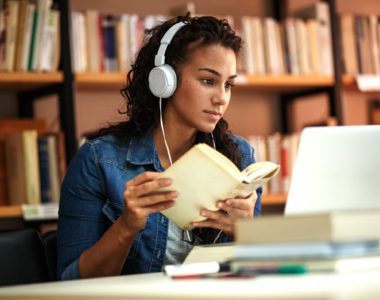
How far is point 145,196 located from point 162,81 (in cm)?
53

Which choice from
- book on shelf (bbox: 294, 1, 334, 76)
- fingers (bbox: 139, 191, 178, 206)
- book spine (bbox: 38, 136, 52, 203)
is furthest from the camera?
book on shelf (bbox: 294, 1, 334, 76)

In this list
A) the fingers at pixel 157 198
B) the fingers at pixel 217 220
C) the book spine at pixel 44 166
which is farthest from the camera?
the book spine at pixel 44 166

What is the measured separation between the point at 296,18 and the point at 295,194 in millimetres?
2434

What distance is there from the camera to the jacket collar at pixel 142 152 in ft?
6.09

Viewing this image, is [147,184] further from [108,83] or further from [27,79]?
[108,83]

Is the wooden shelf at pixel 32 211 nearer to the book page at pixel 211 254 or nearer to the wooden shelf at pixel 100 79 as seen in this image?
the wooden shelf at pixel 100 79

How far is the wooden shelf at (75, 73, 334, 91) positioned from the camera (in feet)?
9.57

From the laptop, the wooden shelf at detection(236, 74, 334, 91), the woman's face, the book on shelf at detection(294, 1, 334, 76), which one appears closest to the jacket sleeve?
the woman's face

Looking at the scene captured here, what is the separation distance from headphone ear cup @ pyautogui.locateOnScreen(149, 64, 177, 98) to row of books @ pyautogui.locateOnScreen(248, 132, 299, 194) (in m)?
1.45

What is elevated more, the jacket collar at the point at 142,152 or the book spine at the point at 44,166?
the jacket collar at the point at 142,152

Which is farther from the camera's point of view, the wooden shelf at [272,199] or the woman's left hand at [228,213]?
the wooden shelf at [272,199]

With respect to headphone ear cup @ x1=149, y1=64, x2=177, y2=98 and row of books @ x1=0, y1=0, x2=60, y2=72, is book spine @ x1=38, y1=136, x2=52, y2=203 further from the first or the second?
headphone ear cup @ x1=149, y1=64, x2=177, y2=98

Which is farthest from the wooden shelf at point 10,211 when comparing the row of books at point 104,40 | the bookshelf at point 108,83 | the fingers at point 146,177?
the fingers at point 146,177

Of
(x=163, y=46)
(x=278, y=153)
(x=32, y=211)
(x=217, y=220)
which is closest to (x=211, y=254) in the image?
(x=217, y=220)
